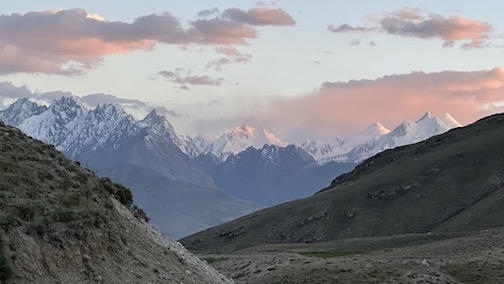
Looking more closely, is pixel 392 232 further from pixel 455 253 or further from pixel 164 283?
pixel 164 283

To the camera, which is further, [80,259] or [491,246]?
[491,246]

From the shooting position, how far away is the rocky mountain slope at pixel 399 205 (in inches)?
5832

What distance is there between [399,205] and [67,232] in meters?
138

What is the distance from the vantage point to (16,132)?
35.2 metres

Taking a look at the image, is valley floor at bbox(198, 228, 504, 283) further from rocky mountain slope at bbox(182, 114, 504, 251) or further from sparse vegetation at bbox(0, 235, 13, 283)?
rocky mountain slope at bbox(182, 114, 504, 251)

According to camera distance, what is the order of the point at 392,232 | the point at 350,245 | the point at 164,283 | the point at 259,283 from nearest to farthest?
the point at 164,283 < the point at 259,283 < the point at 350,245 < the point at 392,232

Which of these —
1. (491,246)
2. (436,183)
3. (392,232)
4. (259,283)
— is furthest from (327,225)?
(259,283)

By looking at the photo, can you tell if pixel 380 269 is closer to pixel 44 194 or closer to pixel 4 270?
pixel 44 194

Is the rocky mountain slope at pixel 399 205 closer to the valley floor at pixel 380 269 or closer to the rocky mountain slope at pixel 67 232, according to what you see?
the valley floor at pixel 380 269

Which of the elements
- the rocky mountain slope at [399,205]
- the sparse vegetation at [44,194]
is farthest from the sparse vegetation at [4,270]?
the rocky mountain slope at [399,205]

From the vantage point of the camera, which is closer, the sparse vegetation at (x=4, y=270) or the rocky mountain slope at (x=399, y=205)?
the sparse vegetation at (x=4, y=270)

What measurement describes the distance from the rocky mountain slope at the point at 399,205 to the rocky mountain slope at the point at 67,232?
108 m

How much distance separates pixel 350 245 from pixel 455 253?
33.2 metres

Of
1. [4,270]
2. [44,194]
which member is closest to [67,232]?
[44,194]
